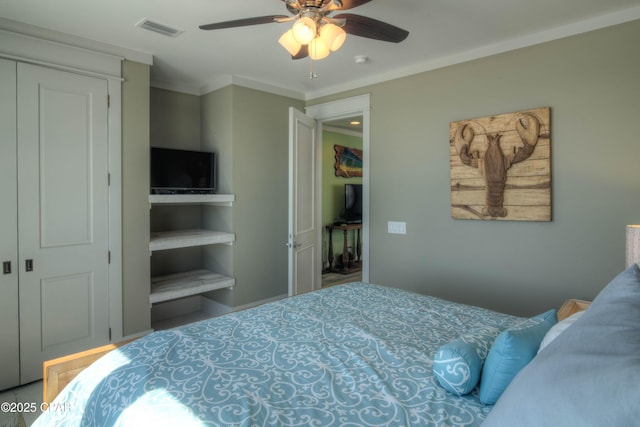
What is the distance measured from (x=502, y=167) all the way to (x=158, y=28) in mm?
2755

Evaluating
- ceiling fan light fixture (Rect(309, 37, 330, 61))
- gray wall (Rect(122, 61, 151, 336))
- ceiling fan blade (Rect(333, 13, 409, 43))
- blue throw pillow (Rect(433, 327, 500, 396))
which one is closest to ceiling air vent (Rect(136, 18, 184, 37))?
gray wall (Rect(122, 61, 151, 336))

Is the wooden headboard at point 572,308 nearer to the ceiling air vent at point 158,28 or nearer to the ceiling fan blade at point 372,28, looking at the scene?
the ceiling fan blade at point 372,28

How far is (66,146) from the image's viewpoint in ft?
8.87

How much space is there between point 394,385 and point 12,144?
2883 millimetres

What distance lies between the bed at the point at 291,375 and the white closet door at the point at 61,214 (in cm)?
158

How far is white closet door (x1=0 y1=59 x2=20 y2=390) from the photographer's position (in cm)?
245

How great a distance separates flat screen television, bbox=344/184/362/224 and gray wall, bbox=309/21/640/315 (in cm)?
247

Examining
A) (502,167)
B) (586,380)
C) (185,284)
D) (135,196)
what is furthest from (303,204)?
(586,380)

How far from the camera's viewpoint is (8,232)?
248 centimetres

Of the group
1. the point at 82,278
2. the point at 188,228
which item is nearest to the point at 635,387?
the point at 82,278

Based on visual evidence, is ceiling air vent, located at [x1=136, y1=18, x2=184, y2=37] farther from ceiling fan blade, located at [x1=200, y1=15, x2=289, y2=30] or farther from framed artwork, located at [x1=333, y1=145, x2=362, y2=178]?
framed artwork, located at [x1=333, y1=145, x2=362, y2=178]

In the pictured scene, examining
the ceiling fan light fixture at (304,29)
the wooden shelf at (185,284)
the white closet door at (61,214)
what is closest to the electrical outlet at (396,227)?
the wooden shelf at (185,284)

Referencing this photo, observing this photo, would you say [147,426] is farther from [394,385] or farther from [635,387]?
[635,387]

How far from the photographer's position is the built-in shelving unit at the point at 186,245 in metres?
3.24
